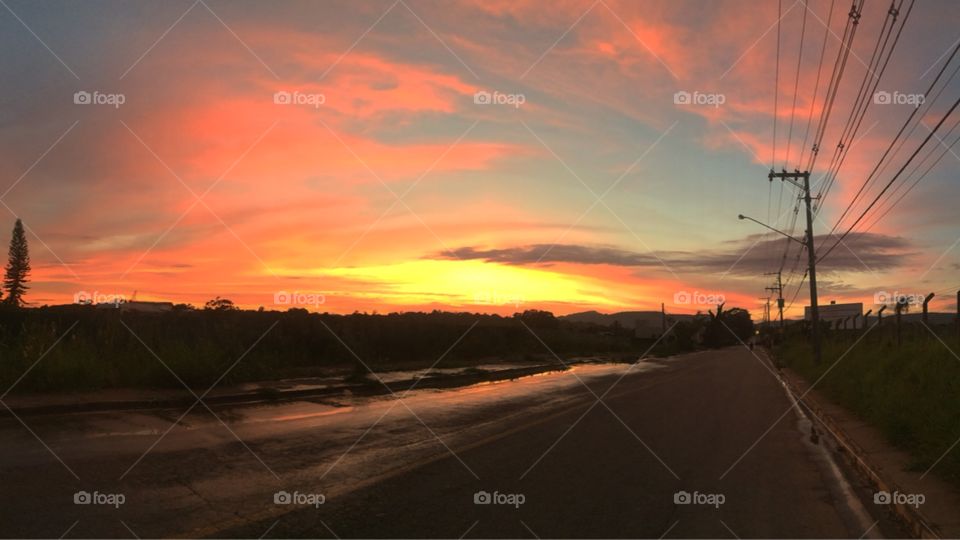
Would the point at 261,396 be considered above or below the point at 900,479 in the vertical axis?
above

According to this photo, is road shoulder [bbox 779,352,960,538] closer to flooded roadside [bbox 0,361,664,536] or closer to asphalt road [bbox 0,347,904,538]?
asphalt road [bbox 0,347,904,538]

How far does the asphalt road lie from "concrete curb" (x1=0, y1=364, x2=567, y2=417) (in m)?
0.73

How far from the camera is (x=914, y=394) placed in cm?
1360

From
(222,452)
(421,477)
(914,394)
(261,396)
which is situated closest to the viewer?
(421,477)

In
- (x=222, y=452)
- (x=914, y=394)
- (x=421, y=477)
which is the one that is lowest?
(x=421, y=477)

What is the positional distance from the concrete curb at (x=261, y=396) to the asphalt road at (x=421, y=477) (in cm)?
73

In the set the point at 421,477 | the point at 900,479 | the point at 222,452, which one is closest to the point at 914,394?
the point at 900,479

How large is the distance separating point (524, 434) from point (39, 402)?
8944 millimetres

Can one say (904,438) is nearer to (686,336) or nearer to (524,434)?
(524,434)

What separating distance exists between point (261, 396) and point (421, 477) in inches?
380

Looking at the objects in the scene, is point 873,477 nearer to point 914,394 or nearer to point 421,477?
point 914,394

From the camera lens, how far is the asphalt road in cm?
682

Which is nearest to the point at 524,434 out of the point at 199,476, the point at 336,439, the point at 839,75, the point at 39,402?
the point at 336,439

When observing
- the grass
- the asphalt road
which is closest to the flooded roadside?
the asphalt road
